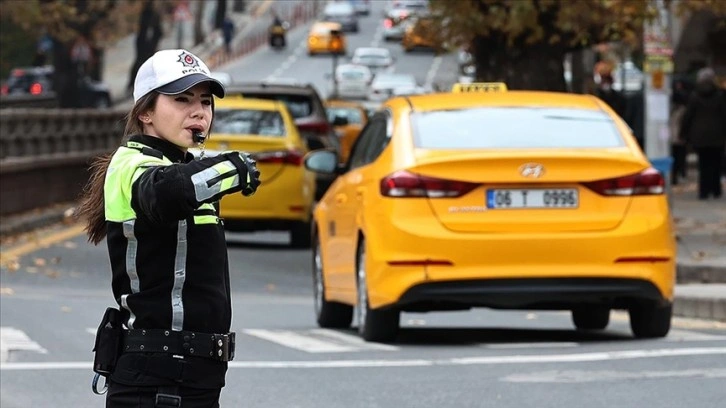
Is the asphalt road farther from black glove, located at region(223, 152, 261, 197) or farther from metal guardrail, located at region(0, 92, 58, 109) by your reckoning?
metal guardrail, located at region(0, 92, 58, 109)

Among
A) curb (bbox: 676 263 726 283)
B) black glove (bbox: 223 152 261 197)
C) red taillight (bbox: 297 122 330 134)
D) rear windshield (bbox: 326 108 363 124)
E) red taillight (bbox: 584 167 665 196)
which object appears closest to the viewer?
black glove (bbox: 223 152 261 197)

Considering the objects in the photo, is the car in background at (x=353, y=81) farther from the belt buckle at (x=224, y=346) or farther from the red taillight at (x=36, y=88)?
the belt buckle at (x=224, y=346)

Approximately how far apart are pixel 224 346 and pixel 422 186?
5.84 meters

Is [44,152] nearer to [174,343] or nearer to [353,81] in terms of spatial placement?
[174,343]

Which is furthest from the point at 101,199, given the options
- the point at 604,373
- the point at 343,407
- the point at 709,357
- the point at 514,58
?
the point at 514,58

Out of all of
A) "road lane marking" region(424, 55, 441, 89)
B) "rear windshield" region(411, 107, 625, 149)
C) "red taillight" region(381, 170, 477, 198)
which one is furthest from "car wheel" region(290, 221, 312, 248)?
"road lane marking" region(424, 55, 441, 89)

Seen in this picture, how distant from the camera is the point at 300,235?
22438mm

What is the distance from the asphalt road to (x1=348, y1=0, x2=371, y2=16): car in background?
104 meters

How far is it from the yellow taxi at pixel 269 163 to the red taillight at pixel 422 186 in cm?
1030

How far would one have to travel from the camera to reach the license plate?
10.7m

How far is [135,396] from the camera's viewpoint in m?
4.89

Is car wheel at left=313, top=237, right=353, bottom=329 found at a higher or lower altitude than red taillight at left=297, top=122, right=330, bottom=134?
higher

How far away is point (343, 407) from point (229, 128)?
12.7 m

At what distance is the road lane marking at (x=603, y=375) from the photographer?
9367 mm
